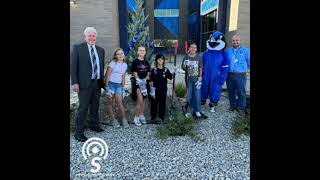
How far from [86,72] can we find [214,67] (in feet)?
9.15

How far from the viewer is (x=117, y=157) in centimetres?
404

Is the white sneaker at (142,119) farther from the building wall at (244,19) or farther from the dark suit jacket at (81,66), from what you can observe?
the building wall at (244,19)

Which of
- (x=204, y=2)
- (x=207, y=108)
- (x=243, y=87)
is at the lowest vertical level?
(x=207, y=108)

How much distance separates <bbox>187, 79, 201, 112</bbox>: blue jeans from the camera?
5.50m

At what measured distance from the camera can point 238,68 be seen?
5.68 metres

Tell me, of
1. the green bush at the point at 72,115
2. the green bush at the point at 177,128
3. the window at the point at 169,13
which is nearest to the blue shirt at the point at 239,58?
the green bush at the point at 177,128

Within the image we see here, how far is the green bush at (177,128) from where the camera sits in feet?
15.7

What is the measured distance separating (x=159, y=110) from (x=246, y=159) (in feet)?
6.68

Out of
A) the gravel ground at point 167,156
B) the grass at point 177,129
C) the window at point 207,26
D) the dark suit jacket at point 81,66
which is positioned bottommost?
the gravel ground at point 167,156

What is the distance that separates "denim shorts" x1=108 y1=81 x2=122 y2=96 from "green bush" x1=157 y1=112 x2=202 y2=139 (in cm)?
103

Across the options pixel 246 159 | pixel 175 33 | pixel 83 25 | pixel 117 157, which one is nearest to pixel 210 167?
pixel 246 159

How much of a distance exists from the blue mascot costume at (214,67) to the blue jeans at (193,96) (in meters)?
0.54

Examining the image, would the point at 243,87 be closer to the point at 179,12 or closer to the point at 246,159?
the point at 246,159

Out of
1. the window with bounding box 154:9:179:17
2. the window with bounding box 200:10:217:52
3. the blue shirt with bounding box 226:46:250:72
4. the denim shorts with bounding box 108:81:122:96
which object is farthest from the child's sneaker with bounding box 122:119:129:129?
the window with bounding box 154:9:179:17
